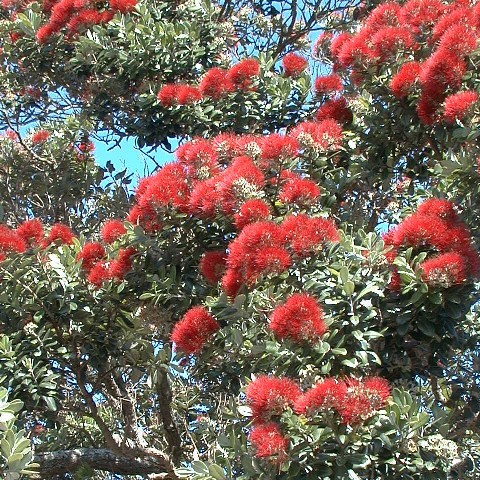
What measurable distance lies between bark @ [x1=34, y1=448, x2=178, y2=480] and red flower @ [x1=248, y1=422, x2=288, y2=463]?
2319 mm

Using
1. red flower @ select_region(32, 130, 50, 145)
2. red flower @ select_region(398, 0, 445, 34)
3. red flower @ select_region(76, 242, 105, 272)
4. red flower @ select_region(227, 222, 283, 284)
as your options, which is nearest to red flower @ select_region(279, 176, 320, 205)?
red flower @ select_region(227, 222, 283, 284)

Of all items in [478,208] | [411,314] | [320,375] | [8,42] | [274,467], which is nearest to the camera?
[274,467]

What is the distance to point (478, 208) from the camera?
374cm

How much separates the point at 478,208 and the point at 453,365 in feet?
3.44

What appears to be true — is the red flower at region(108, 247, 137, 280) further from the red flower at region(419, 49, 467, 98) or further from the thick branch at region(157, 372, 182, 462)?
the red flower at region(419, 49, 467, 98)

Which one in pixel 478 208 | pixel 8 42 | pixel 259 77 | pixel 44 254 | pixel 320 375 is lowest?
pixel 320 375

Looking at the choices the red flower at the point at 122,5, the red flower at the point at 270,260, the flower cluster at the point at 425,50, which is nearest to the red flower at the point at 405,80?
the flower cluster at the point at 425,50

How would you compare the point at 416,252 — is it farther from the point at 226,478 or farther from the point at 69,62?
the point at 69,62

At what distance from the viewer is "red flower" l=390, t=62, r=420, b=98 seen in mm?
4176

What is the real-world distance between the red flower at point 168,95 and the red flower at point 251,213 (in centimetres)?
169

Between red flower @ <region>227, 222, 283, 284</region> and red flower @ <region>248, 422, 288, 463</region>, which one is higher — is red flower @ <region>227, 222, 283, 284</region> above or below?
above

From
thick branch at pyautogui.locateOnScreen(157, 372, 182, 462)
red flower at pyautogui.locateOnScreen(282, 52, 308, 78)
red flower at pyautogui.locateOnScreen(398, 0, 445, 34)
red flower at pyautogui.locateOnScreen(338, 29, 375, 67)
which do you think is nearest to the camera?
red flower at pyautogui.locateOnScreen(338, 29, 375, 67)

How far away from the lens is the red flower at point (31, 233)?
4457 mm

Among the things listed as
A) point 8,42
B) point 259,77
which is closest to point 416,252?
point 259,77
